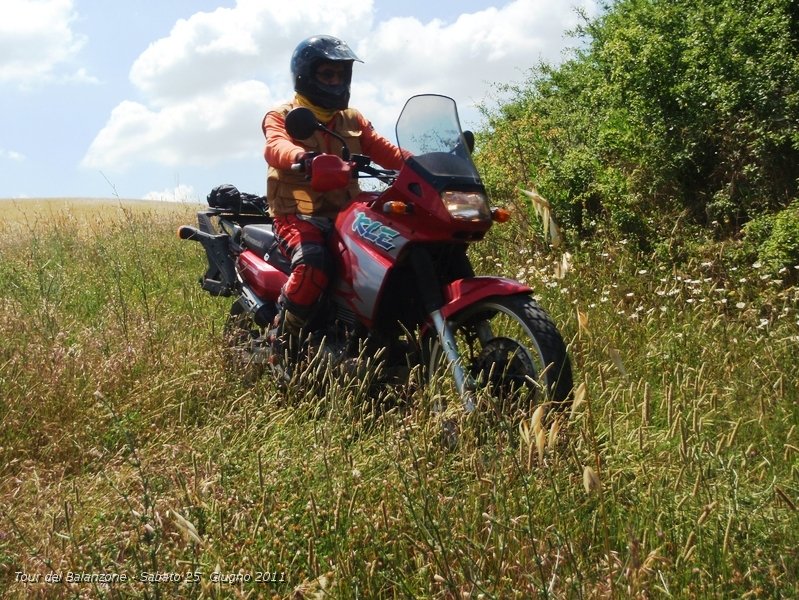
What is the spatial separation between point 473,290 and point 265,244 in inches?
78.2

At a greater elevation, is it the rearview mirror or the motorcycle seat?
the rearview mirror

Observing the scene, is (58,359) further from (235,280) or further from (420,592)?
(420,592)

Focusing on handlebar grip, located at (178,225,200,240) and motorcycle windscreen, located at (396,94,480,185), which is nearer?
motorcycle windscreen, located at (396,94,480,185)

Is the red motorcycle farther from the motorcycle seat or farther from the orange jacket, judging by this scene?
the motorcycle seat

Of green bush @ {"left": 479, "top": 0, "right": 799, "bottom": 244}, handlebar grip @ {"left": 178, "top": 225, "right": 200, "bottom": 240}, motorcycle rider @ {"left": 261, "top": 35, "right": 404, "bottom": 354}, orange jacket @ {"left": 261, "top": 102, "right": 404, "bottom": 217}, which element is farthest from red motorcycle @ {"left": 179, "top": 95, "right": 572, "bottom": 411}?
green bush @ {"left": 479, "top": 0, "right": 799, "bottom": 244}

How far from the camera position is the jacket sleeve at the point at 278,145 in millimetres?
4676

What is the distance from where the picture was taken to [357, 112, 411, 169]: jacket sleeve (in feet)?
18.0

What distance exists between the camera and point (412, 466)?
2844 millimetres

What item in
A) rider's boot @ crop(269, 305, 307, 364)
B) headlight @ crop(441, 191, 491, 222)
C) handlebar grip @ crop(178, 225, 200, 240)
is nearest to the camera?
headlight @ crop(441, 191, 491, 222)

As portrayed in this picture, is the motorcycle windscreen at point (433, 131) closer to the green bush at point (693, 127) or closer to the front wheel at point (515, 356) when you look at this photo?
the front wheel at point (515, 356)

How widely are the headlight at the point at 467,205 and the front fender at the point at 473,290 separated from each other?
12.1 inches

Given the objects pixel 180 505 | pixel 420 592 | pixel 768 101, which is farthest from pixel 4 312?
pixel 768 101

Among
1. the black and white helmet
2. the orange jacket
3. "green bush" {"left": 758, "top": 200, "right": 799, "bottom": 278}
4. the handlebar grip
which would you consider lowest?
"green bush" {"left": 758, "top": 200, "right": 799, "bottom": 278}

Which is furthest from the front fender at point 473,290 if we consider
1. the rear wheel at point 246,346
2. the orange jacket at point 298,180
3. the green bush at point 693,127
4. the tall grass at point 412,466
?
the green bush at point 693,127
